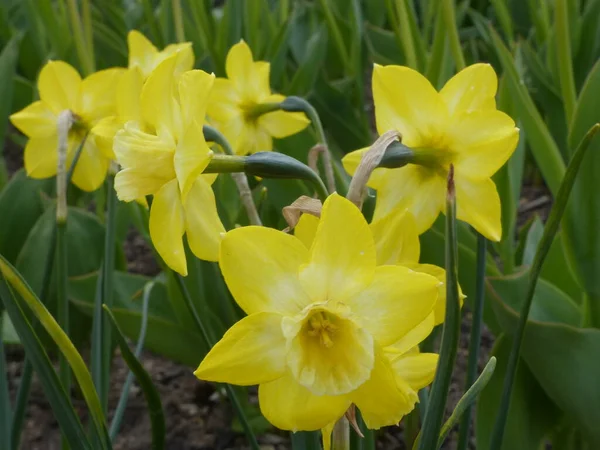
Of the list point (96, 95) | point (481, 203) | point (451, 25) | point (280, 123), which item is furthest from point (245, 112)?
point (481, 203)

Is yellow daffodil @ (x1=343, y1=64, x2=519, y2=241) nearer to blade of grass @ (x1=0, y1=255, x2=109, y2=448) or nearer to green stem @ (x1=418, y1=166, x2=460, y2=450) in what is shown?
green stem @ (x1=418, y1=166, x2=460, y2=450)

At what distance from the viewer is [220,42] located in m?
1.80

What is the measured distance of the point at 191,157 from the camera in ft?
1.53

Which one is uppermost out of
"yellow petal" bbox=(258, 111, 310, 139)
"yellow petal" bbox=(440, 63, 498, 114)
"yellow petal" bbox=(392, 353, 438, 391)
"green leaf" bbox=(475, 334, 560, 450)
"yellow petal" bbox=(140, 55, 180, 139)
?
"yellow petal" bbox=(140, 55, 180, 139)

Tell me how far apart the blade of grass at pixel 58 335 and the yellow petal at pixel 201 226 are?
111 mm

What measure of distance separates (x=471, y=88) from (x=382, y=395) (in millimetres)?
251

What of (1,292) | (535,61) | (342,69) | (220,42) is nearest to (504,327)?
(1,292)

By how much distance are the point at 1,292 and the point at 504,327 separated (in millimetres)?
569

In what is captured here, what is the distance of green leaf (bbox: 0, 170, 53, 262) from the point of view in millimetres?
1240

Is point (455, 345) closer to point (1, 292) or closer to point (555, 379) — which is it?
point (1, 292)

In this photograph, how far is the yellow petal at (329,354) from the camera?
401mm

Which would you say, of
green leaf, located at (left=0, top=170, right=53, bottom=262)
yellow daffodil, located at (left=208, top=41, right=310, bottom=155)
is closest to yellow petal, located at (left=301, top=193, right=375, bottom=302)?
yellow daffodil, located at (left=208, top=41, right=310, bottom=155)

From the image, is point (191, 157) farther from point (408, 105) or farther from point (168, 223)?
point (408, 105)

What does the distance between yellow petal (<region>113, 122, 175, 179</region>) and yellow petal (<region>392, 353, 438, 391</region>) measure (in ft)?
0.67
